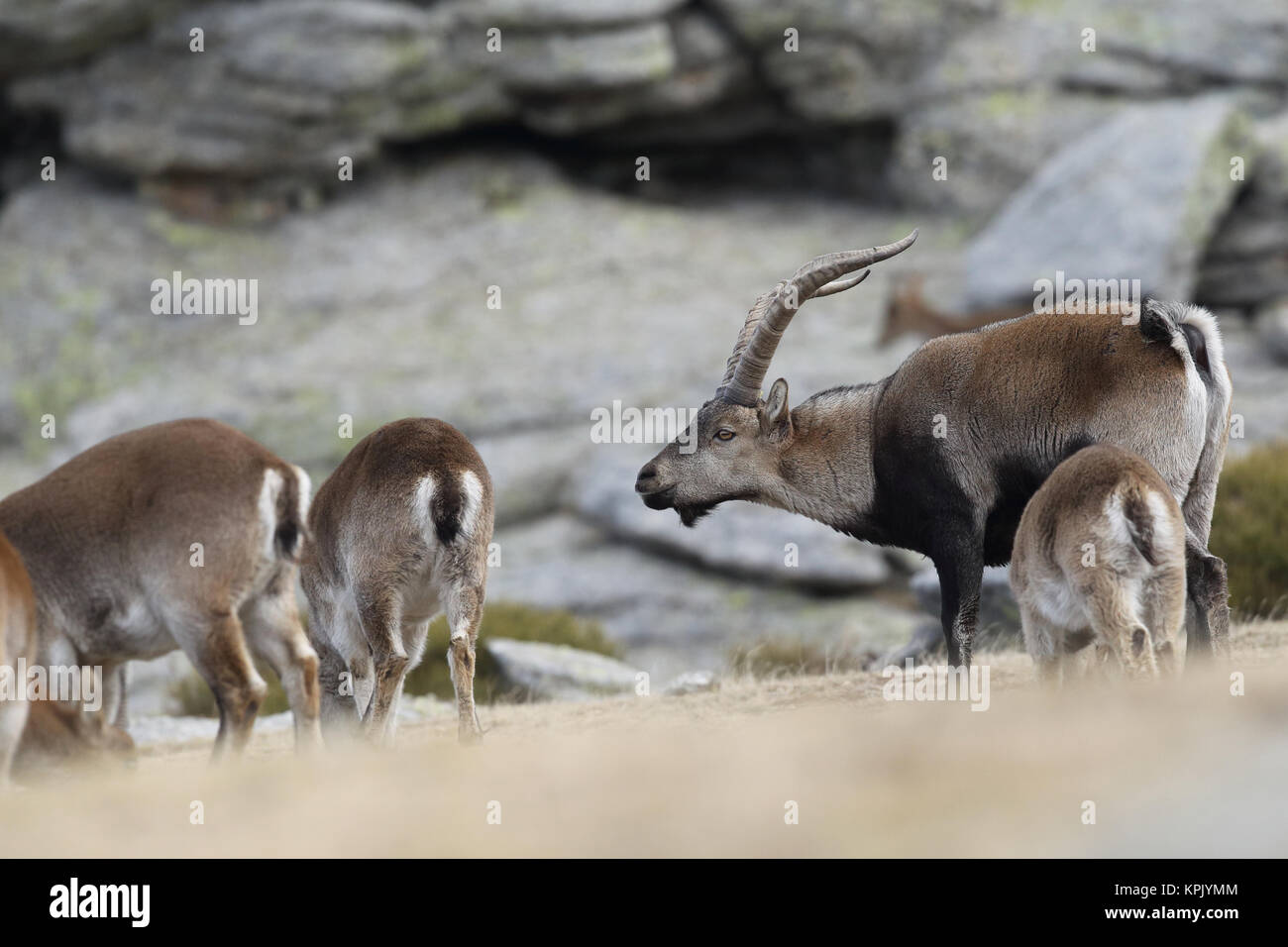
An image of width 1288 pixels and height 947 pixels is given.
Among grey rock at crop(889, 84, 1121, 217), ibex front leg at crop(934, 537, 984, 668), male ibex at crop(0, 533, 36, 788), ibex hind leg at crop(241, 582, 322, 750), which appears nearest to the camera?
male ibex at crop(0, 533, 36, 788)

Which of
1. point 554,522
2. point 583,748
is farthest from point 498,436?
point 583,748

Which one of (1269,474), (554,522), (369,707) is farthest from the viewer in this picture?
(554,522)

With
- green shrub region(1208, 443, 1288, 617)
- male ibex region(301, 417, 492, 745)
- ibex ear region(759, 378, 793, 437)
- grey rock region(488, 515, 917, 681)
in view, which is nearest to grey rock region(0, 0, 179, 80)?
grey rock region(488, 515, 917, 681)

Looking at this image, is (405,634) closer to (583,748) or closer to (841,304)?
(583,748)

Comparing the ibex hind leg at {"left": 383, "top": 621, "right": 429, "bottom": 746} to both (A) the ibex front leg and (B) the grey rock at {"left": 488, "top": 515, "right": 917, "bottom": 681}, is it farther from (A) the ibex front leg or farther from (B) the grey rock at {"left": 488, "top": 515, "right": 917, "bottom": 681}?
(B) the grey rock at {"left": 488, "top": 515, "right": 917, "bottom": 681}

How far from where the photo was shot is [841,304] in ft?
87.7

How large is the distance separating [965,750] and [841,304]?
2176 cm

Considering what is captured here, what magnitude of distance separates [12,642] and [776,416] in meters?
4.84

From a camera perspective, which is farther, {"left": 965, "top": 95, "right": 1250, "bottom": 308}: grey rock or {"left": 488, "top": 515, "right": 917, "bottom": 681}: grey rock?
{"left": 965, "top": 95, "right": 1250, "bottom": 308}: grey rock

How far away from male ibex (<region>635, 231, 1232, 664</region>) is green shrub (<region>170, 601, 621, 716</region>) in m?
4.75

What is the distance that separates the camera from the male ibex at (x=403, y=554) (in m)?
8.05

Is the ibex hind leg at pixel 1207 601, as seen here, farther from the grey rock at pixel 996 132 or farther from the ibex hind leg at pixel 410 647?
the grey rock at pixel 996 132

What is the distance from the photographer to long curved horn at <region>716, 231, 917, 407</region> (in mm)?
9469

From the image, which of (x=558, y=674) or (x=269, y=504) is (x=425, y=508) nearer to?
(x=269, y=504)
